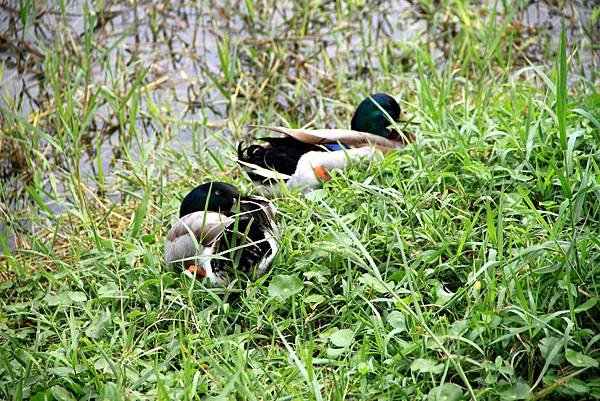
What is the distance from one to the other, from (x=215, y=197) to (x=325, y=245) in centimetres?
61

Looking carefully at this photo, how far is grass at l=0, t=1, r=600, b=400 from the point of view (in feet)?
10.4

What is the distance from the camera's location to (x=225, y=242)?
3836mm

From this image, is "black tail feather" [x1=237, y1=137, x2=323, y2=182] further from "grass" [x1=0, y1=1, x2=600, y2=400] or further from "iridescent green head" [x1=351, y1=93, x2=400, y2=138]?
"iridescent green head" [x1=351, y1=93, x2=400, y2=138]

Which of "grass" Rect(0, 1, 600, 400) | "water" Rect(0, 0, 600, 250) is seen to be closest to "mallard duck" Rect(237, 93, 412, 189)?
"grass" Rect(0, 1, 600, 400)

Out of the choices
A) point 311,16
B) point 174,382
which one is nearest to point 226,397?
point 174,382

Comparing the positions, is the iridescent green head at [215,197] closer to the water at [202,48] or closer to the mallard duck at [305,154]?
the mallard duck at [305,154]

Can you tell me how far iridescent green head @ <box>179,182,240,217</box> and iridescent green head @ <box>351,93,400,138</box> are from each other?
1126mm

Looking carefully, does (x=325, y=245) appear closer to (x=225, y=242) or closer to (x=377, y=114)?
(x=225, y=242)

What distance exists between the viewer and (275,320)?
3.67 m

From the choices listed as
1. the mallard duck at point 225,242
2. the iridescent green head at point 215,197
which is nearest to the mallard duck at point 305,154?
the iridescent green head at point 215,197

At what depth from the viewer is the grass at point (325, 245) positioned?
125 inches

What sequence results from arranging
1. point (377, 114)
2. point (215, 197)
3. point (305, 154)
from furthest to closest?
point (377, 114) < point (305, 154) < point (215, 197)

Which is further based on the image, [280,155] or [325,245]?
[280,155]

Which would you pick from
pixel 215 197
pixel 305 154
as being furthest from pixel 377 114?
pixel 215 197
